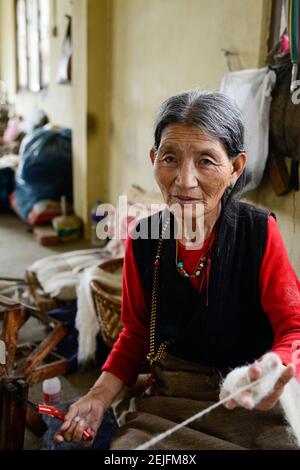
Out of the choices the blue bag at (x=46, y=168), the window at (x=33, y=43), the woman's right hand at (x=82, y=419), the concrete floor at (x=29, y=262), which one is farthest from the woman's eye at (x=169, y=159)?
the window at (x=33, y=43)

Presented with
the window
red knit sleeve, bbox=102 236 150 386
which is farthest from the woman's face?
the window

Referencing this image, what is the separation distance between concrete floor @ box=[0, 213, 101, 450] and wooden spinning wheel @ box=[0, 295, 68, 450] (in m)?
0.18

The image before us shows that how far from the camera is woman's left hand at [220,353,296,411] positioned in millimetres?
794

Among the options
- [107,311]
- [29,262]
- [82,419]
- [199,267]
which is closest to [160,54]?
[107,311]

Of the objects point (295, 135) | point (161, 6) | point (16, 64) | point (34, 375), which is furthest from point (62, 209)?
point (16, 64)

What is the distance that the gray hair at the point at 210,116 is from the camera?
1066 mm

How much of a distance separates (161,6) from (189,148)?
2362mm

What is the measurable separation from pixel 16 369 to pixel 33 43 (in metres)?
6.11

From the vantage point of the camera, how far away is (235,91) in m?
1.98

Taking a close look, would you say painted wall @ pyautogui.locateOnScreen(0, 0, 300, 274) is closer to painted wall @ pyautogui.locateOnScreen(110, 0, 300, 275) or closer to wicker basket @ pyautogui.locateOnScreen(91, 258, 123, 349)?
painted wall @ pyautogui.locateOnScreen(110, 0, 300, 275)

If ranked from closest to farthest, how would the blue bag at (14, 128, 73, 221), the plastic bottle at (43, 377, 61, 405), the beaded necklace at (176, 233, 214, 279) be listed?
the beaded necklace at (176, 233, 214, 279), the plastic bottle at (43, 377, 61, 405), the blue bag at (14, 128, 73, 221)

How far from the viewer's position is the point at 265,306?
3.75ft

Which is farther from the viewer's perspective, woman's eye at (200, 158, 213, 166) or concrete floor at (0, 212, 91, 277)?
concrete floor at (0, 212, 91, 277)
